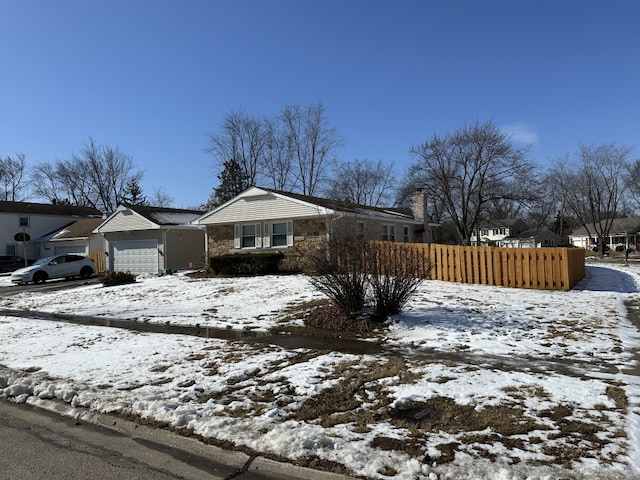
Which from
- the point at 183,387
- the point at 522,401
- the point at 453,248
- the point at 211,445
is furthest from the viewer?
the point at 453,248

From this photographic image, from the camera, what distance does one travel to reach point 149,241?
88.3ft

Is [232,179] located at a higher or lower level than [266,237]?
higher

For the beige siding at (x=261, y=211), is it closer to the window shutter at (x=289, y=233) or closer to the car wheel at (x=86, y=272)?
the window shutter at (x=289, y=233)

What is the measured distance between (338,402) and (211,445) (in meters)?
1.44

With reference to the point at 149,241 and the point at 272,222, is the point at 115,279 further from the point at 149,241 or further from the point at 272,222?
the point at 149,241

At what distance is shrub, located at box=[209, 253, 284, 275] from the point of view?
20.2 m

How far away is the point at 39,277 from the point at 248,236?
11.6m

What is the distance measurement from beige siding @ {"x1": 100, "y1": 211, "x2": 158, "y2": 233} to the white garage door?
909mm

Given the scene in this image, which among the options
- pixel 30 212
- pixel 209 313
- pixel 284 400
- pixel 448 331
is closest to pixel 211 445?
pixel 284 400

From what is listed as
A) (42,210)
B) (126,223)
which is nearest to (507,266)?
(126,223)

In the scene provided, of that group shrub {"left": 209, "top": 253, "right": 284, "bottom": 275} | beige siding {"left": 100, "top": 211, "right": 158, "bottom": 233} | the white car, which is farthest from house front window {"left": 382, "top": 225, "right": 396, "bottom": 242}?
the white car

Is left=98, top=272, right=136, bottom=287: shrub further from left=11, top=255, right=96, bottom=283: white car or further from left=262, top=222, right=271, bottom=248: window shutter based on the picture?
left=11, top=255, right=96, bottom=283: white car

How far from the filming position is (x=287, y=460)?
3537 mm

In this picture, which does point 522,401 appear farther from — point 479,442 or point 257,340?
point 257,340
